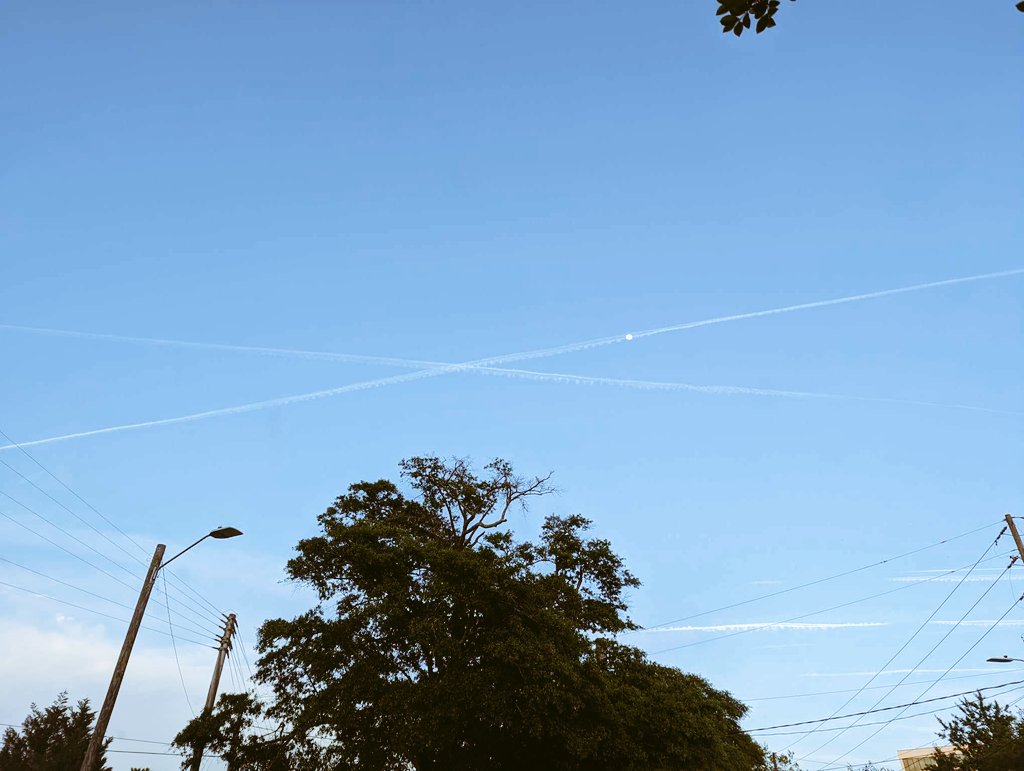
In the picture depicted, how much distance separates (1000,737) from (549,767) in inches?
1087

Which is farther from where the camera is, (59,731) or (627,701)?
(59,731)

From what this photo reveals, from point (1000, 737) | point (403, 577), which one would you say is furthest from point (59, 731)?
point (1000, 737)

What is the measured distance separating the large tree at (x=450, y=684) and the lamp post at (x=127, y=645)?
9158 mm

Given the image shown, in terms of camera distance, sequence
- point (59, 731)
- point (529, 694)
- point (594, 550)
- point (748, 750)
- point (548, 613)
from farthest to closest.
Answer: point (59, 731)
point (748, 750)
point (594, 550)
point (548, 613)
point (529, 694)

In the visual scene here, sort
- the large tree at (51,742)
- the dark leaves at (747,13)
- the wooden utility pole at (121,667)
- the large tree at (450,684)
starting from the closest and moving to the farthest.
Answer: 1. the dark leaves at (747,13)
2. the wooden utility pole at (121,667)
3. the large tree at (450,684)
4. the large tree at (51,742)

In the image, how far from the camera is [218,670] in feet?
115

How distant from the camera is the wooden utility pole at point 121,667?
14859 millimetres

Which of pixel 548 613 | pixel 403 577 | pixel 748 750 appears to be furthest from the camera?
pixel 748 750

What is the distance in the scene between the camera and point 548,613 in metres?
25.2

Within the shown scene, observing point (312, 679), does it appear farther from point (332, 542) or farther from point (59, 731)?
point (59, 731)

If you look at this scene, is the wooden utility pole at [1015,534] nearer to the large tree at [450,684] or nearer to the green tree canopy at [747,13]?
the large tree at [450,684]

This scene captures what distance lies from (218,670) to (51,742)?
3357 centimetres

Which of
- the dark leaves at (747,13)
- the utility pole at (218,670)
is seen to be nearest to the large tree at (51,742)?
the utility pole at (218,670)

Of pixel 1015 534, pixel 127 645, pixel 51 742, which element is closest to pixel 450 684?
pixel 127 645
